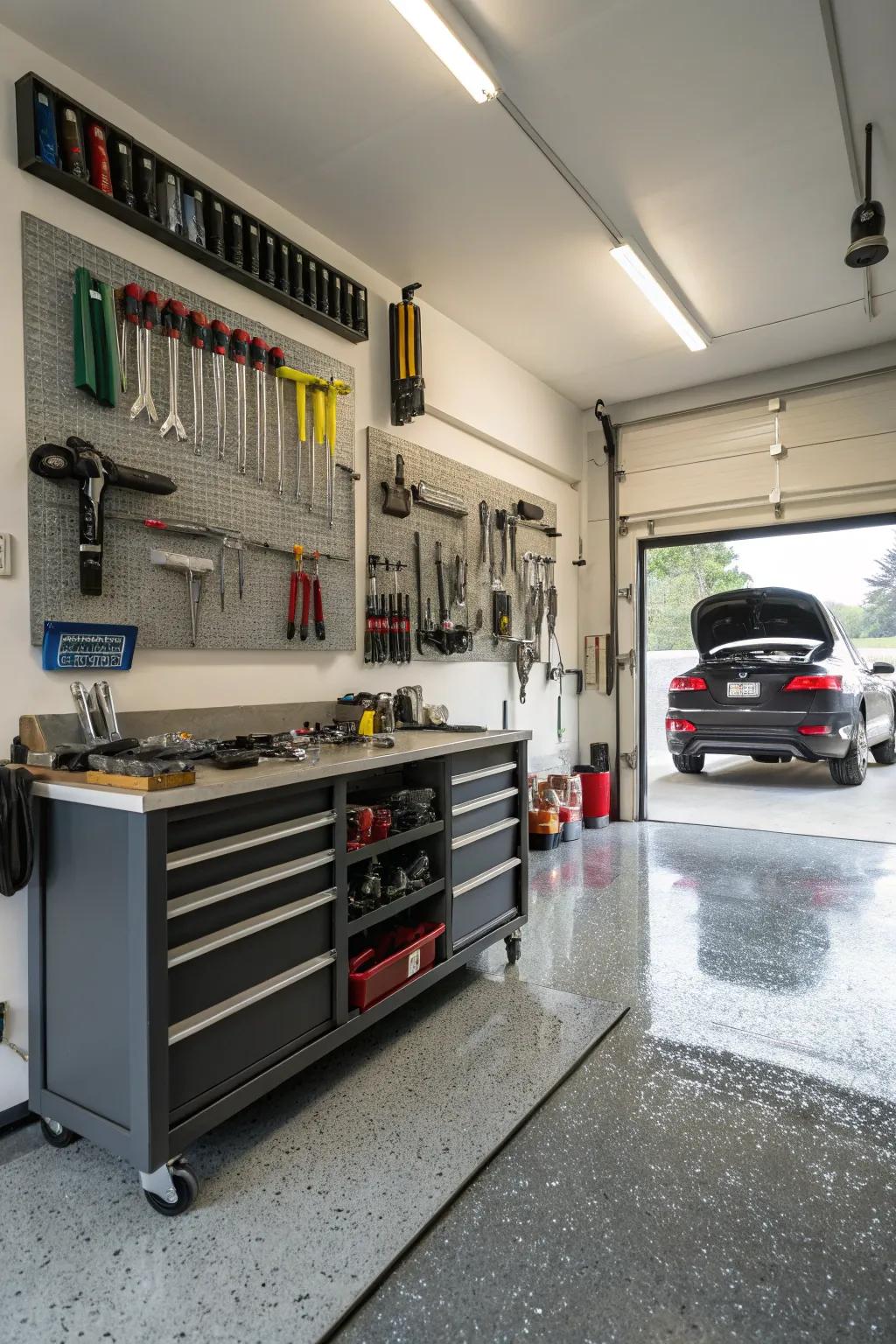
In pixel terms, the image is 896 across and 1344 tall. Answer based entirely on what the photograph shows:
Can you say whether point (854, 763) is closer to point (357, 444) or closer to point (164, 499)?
point (357, 444)

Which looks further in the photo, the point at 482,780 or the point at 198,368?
the point at 482,780

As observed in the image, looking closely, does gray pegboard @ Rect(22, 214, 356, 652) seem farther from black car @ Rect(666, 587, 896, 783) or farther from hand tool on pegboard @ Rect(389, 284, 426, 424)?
black car @ Rect(666, 587, 896, 783)

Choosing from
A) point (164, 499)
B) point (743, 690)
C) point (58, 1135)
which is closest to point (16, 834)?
point (58, 1135)

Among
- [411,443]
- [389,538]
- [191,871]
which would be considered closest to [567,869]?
[389,538]

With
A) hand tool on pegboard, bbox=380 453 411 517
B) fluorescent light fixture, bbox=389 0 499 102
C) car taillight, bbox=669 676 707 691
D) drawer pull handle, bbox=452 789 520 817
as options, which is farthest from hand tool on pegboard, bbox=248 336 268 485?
car taillight, bbox=669 676 707 691

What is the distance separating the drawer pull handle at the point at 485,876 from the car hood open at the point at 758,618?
3324 mm

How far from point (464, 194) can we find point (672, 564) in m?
3.30

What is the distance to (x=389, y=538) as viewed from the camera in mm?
3598

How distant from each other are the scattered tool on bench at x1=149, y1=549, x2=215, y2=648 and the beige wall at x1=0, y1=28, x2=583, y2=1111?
14 centimetres

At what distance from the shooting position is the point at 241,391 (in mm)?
2775

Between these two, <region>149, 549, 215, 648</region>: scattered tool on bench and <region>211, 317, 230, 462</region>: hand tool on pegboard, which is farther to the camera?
<region>211, 317, 230, 462</region>: hand tool on pegboard

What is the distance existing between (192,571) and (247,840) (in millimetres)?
1168

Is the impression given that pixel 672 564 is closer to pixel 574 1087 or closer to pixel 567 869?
pixel 567 869

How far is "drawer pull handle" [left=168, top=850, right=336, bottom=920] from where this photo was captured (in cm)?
161
